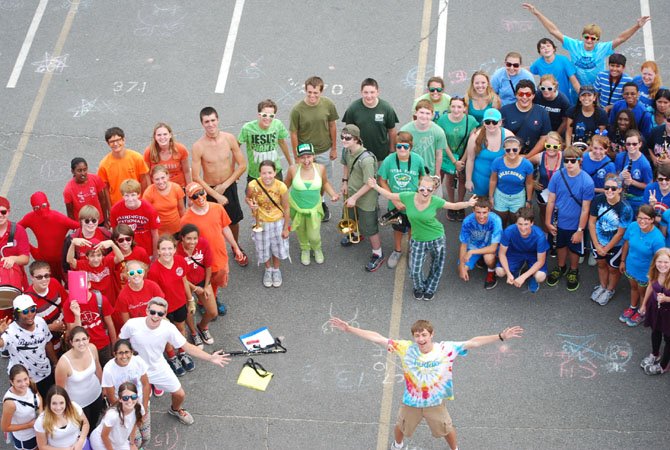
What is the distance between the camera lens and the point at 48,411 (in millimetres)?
9484

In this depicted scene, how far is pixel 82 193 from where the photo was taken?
11992mm

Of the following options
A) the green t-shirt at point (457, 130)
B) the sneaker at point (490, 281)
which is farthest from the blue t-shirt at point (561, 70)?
the sneaker at point (490, 281)

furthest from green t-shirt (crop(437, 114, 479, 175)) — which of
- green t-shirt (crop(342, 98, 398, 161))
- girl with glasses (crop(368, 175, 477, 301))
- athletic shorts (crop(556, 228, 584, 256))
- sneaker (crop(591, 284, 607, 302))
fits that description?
sneaker (crop(591, 284, 607, 302))

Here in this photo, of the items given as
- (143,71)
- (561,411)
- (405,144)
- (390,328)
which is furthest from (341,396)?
(143,71)

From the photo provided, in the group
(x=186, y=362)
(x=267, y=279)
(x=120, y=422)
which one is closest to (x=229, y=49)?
(x=267, y=279)

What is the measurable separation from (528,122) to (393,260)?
241cm

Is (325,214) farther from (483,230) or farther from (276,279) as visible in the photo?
(483,230)

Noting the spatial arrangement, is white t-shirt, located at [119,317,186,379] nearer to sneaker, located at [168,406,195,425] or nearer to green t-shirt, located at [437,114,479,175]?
sneaker, located at [168,406,195,425]

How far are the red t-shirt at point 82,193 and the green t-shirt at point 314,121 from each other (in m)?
2.70

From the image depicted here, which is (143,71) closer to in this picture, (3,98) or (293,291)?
(3,98)

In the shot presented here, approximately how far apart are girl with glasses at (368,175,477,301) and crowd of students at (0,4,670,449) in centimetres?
→ 2

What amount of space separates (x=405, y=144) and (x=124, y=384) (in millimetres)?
4479

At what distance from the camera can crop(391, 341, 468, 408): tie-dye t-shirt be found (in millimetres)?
9703

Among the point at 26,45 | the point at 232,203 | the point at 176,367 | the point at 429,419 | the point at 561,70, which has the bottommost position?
the point at 176,367
